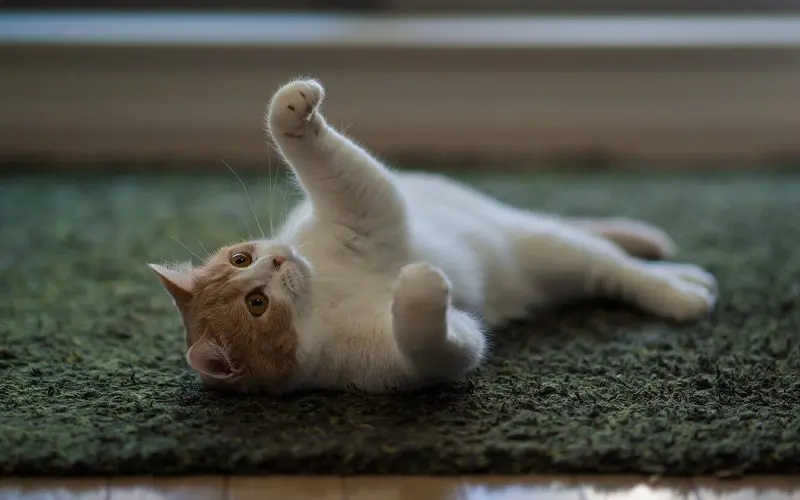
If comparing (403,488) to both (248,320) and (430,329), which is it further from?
(248,320)

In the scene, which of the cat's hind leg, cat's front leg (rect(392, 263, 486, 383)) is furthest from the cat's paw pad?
the cat's hind leg

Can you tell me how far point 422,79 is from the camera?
2.58m

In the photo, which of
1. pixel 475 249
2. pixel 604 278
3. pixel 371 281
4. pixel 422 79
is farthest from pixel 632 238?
pixel 422 79

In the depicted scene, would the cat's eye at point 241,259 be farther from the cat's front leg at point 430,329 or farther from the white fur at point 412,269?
the cat's front leg at point 430,329

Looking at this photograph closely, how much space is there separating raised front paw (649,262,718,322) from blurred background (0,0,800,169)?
2.90 feet

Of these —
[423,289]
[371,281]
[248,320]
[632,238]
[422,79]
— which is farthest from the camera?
[422,79]

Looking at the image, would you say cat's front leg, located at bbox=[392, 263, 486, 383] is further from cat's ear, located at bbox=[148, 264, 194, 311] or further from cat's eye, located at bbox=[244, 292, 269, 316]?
cat's ear, located at bbox=[148, 264, 194, 311]

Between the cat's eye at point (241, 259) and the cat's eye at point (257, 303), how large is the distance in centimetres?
7

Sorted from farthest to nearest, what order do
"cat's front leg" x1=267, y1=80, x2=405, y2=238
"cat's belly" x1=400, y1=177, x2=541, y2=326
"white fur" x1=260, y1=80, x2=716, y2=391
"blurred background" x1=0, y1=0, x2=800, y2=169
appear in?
1. "blurred background" x1=0, y1=0, x2=800, y2=169
2. "cat's belly" x1=400, y1=177, x2=541, y2=326
3. "cat's front leg" x1=267, y1=80, x2=405, y2=238
4. "white fur" x1=260, y1=80, x2=716, y2=391

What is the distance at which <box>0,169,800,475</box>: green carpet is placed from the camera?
125 cm

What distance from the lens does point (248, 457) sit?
4.09 ft

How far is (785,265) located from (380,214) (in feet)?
3.06

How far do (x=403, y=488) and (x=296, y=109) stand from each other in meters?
0.58

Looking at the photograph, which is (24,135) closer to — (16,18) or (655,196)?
(16,18)
